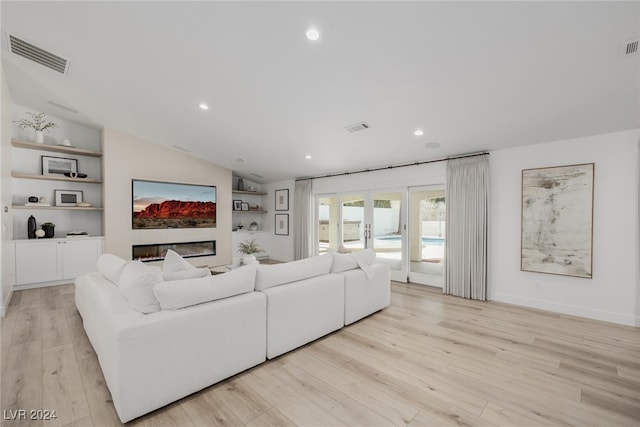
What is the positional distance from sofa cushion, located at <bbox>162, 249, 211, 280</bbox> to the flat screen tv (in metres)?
4.25

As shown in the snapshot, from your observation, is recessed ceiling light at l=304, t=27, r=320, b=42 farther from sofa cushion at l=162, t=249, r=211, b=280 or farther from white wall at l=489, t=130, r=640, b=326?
white wall at l=489, t=130, r=640, b=326

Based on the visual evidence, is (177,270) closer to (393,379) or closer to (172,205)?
(393,379)

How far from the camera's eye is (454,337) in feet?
10.1

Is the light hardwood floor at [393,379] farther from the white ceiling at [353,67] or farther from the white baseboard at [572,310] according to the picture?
the white ceiling at [353,67]

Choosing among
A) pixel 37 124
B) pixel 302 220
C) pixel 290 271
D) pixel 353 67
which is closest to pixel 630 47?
pixel 353 67

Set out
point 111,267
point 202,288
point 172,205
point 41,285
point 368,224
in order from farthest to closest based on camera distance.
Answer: point 172,205
point 368,224
point 41,285
point 111,267
point 202,288

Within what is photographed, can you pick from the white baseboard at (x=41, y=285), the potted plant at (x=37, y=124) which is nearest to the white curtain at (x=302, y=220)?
the white baseboard at (x=41, y=285)

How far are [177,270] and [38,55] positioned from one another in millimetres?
3338

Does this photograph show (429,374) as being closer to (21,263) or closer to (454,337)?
(454,337)

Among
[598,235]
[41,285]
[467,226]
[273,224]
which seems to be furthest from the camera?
[273,224]

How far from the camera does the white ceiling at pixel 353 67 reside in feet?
7.25

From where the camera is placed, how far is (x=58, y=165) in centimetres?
545

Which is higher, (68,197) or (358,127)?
(358,127)

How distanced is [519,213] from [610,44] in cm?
245
